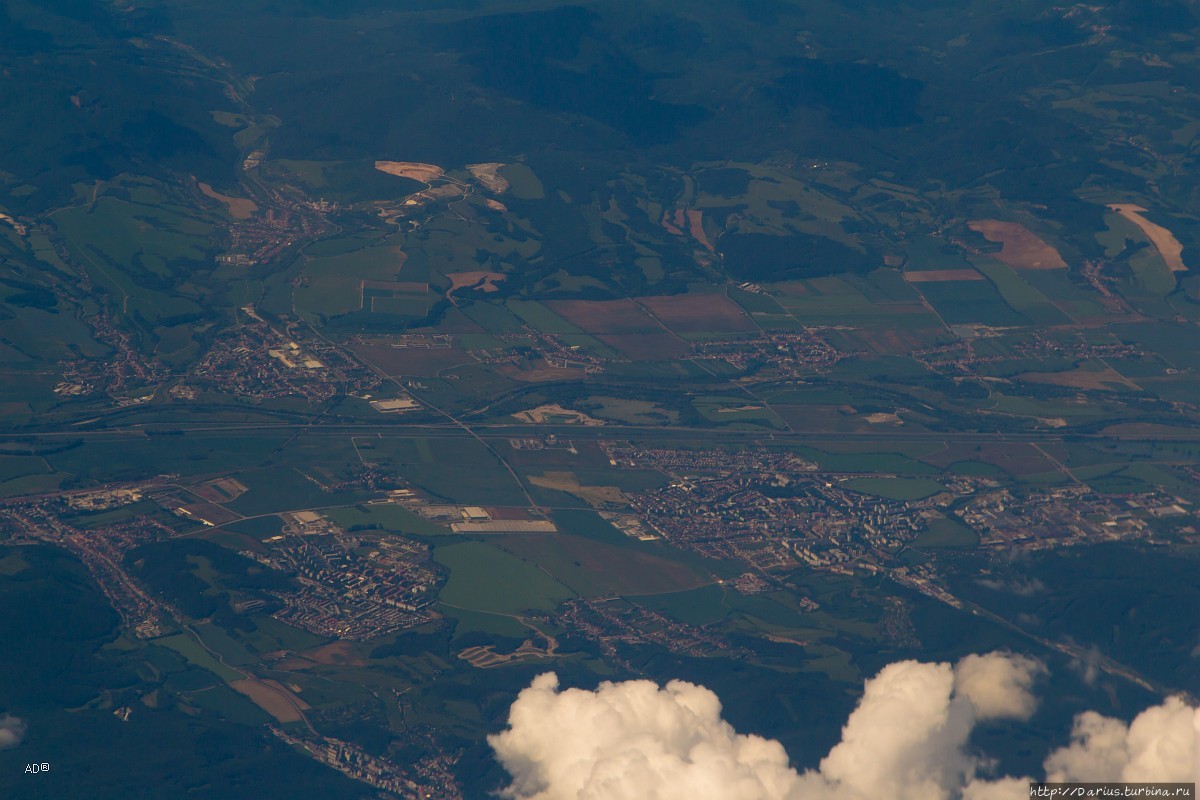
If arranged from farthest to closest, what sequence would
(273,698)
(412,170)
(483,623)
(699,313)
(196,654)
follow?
(412,170)
(699,313)
(483,623)
(196,654)
(273,698)

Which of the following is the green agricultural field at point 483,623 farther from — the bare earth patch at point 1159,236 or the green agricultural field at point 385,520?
the bare earth patch at point 1159,236

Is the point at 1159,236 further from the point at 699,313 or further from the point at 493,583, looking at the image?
the point at 493,583

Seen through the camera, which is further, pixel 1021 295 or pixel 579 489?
pixel 1021 295

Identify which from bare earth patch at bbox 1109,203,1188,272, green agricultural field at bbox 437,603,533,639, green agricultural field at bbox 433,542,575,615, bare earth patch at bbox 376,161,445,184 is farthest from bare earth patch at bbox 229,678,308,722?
bare earth patch at bbox 1109,203,1188,272

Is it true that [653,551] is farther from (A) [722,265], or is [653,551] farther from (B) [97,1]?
(B) [97,1]

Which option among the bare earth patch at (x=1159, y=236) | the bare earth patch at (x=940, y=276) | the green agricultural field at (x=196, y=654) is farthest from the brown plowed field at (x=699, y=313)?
the green agricultural field at (x=196, y=654)

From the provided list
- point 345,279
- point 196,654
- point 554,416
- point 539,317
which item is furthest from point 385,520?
point 345,279

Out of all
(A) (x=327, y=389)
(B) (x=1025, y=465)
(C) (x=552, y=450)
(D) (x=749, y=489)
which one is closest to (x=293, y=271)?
(A) (x=327, y=389)
